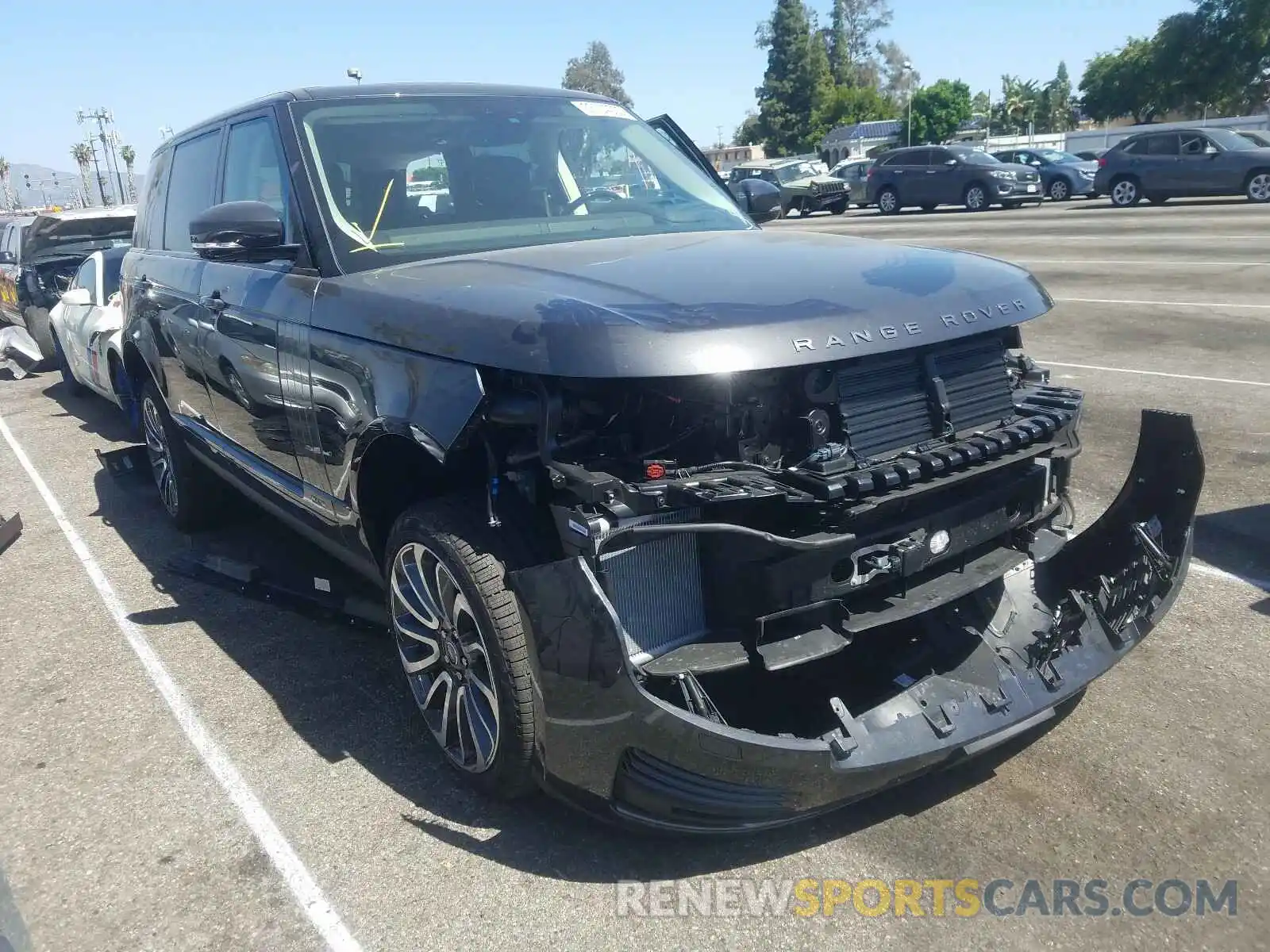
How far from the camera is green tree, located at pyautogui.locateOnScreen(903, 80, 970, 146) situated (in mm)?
71188

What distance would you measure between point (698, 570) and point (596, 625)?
0.40 meters

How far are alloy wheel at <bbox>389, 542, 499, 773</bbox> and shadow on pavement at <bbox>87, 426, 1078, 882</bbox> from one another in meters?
0.17

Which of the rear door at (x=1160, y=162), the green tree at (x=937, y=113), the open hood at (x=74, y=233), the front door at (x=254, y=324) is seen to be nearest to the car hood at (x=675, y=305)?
the front door at (x=254, y=324)

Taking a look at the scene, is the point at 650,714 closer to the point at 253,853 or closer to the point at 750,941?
the point at 750,941

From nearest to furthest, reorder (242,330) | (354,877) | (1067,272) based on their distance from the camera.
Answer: (354,877)
(242,330)
(1067,272)

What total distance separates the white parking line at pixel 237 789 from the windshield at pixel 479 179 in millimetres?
1747

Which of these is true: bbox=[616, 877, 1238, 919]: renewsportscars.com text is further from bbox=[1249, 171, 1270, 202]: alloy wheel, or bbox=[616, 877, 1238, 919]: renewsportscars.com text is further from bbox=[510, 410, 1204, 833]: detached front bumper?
bbox=[1249, 171, 1270, 202]: alloy wheel

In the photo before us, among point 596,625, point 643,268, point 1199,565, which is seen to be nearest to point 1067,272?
point 1199,565

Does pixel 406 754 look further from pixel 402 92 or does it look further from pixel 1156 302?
pixel 1156 302

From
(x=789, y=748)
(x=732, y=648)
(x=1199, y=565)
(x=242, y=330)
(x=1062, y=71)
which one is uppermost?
(x=1062, y=71)

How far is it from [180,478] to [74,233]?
28.7ft

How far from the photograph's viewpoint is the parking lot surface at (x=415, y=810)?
2.69 meters

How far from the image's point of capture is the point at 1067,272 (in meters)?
14.4

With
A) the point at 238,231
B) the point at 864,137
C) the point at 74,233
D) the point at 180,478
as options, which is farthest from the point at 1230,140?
the point at 864,137
